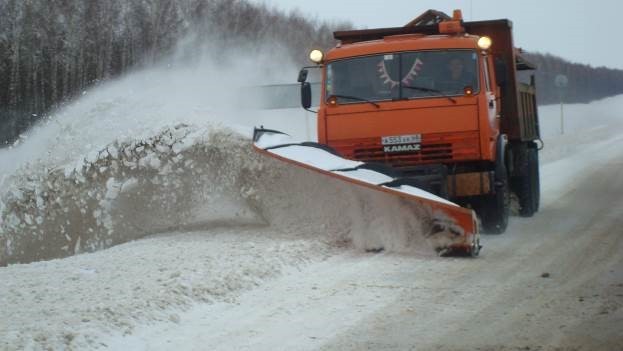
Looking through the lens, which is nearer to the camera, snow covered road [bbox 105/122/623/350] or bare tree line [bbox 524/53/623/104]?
snow covered road [bbox 105/122/623/350]

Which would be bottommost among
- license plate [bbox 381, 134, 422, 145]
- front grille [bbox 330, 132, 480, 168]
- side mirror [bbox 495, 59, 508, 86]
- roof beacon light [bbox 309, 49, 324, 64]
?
front grille [bbox 330, 132, 480, 168]

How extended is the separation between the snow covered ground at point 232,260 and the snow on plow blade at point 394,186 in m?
0.21

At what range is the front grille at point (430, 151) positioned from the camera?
9.73 m

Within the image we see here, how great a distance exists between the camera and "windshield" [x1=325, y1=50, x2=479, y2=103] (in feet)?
32.4

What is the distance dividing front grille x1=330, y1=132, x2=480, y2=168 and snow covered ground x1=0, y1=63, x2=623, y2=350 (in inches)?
41.7

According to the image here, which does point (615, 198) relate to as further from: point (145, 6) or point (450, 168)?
point (145, 6)

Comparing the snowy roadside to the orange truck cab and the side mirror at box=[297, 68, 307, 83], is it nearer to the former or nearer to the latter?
the orange truck cab

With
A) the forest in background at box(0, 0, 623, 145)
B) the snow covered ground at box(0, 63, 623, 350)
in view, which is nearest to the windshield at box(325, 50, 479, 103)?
the snow covered ground at box(0, 63, 623, 350)

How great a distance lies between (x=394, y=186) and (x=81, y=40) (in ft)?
79.1

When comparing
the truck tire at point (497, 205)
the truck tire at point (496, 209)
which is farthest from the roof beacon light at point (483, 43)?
the truck tire at point (496, 209)

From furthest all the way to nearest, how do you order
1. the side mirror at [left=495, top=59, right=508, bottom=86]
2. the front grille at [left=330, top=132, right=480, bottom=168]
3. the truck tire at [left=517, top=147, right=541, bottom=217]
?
the truck tire at [left=517, top=147, right=541, bottom=217] → the side mirror at [left=495, top=59, right=508, bottom=86] → the front grille at [left=330, top=132, right=480, bottom=168]

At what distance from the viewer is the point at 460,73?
32.5 feet

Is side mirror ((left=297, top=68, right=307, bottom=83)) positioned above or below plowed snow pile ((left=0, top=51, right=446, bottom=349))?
above

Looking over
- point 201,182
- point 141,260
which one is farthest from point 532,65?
point 141,260
